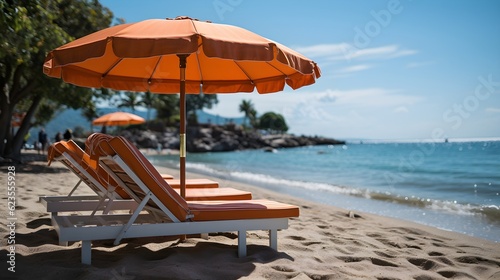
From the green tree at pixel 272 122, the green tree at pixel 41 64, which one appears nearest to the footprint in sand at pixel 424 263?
the green tree at pixel 41 64

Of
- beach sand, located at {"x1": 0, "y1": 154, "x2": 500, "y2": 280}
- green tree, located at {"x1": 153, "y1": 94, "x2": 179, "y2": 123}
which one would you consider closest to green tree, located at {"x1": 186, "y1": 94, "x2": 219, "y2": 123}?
green tree, located at {"x1": 153, "y1": 94, "x2": 179, "y2": 123}

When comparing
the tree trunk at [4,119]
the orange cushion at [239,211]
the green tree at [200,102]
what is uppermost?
the green tree at [200,102]

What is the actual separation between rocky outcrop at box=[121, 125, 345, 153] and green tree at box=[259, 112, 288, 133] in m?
25.6

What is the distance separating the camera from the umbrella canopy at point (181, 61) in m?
3.36

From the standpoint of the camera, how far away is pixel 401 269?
12.9 ft

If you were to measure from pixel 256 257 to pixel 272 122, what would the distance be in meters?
105

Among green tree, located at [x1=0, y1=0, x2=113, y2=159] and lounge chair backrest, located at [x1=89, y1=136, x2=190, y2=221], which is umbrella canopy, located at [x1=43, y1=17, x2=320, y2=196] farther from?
green tree, located at [x1=0, y1=0, x2=113, y2=159]

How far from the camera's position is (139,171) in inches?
139

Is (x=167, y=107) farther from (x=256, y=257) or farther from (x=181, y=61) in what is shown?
(x=256, y=257)

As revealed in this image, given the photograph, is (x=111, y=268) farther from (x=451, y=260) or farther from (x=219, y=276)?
(x=451, y=260)

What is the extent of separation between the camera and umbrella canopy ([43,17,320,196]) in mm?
3361

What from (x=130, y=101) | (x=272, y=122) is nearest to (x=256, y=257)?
(x=130, y=101)

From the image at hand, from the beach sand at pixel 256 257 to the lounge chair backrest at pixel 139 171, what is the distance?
46 centimetres

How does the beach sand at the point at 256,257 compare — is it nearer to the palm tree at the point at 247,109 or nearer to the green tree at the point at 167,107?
the green tree at the point at 167,107
